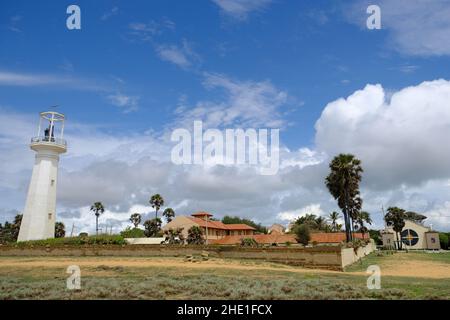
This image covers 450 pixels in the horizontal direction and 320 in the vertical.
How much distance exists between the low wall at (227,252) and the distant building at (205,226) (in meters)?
29.7

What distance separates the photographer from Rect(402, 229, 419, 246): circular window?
272 ft

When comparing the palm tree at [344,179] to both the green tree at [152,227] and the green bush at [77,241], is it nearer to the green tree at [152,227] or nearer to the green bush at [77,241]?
the green bush at [77,241]

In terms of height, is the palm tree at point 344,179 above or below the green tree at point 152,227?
above

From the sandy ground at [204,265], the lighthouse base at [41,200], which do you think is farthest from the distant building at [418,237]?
the lighthouse base at [41,200]

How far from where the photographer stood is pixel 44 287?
16.6 metres

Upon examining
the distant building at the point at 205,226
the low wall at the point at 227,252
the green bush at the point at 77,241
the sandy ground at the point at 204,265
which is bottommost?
the sandy ground at the point at 204,265

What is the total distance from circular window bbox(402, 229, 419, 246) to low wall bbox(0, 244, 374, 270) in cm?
4909

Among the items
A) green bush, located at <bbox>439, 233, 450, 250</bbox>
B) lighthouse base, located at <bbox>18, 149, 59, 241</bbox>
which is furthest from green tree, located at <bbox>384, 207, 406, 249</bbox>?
lighthouse base, located at <bbox>18, 149, 59, 241</bbox>

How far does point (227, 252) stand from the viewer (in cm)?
3553

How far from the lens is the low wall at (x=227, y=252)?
30.0 m

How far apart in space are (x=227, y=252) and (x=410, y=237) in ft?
207
